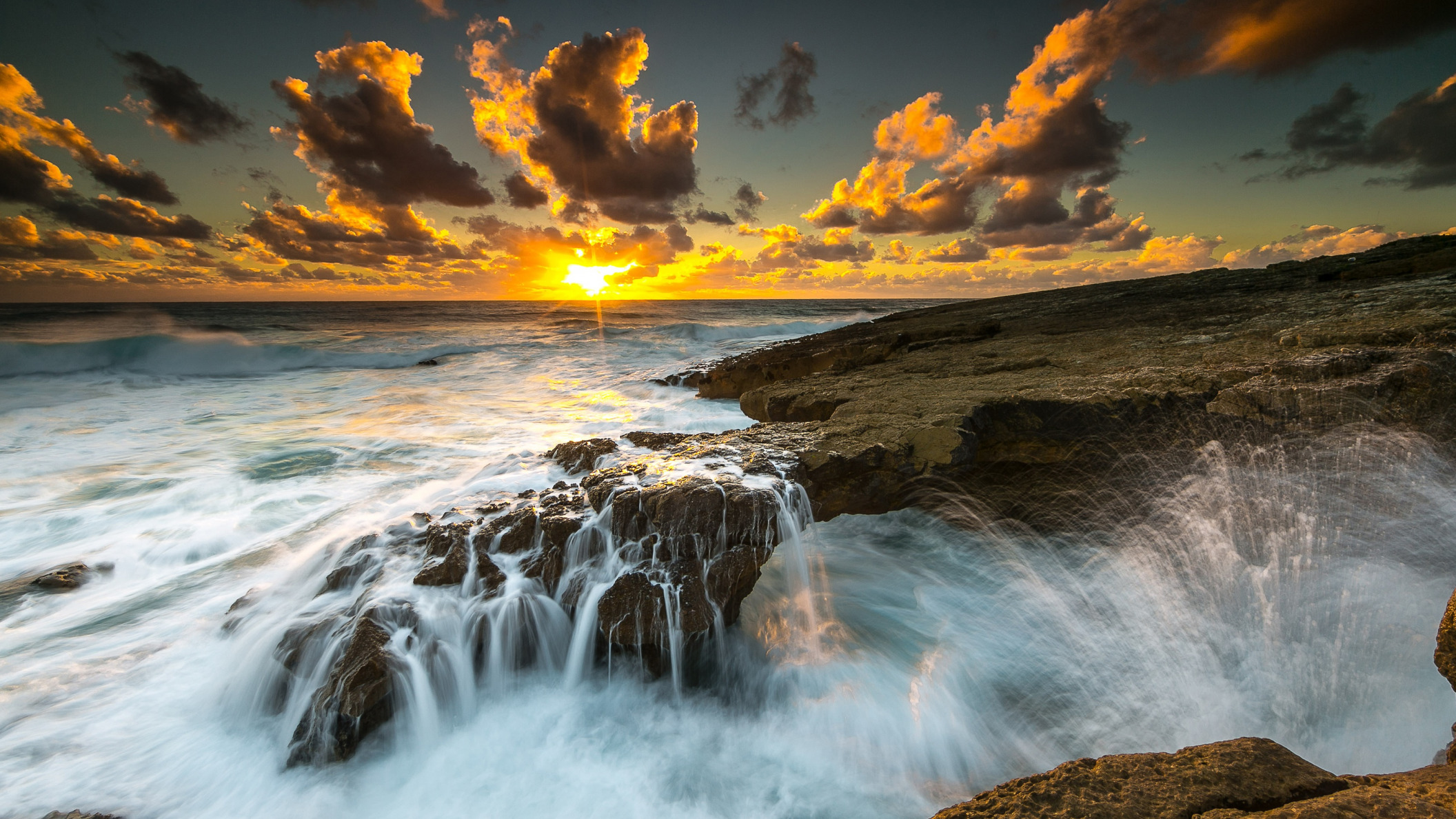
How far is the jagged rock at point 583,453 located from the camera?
5383 mm

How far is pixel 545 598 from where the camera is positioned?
12.0 feet

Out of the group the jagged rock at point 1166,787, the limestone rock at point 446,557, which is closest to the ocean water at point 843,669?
the limestone rock at point 446,557

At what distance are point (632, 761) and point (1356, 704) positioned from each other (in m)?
3.85

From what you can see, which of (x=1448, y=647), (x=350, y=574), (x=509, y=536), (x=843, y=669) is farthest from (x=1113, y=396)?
(x=350, y=574)

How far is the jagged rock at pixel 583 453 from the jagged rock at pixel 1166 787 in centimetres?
431

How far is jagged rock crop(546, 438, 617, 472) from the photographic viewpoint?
5383 millimetres

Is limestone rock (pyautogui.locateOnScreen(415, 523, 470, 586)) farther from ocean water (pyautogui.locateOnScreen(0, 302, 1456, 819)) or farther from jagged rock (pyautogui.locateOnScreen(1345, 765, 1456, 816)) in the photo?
jagged rock (pyautogui.locateOnScreen(1345, 765, 1456, 816))

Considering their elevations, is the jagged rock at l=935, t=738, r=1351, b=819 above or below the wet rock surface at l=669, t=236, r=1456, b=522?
below

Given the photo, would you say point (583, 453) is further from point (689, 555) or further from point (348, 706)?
point (348, 706)

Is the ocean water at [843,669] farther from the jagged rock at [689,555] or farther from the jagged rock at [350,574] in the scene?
the jagged rock at [689,555]

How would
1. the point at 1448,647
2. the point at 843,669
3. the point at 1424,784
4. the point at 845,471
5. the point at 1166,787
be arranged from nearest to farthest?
the point at 1424,784 < the point at 1166,787 < the point at 1448,647 < the point at 843,669 < the point at 845,471

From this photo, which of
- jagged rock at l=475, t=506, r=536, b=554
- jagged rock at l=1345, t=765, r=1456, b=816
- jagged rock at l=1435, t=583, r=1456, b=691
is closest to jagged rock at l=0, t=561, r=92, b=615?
jagged rock at l=475, t=506, r=536, b=554

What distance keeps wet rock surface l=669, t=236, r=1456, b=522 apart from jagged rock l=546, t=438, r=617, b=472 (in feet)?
5.67

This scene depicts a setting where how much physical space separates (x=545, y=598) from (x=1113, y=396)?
467 centimetres
